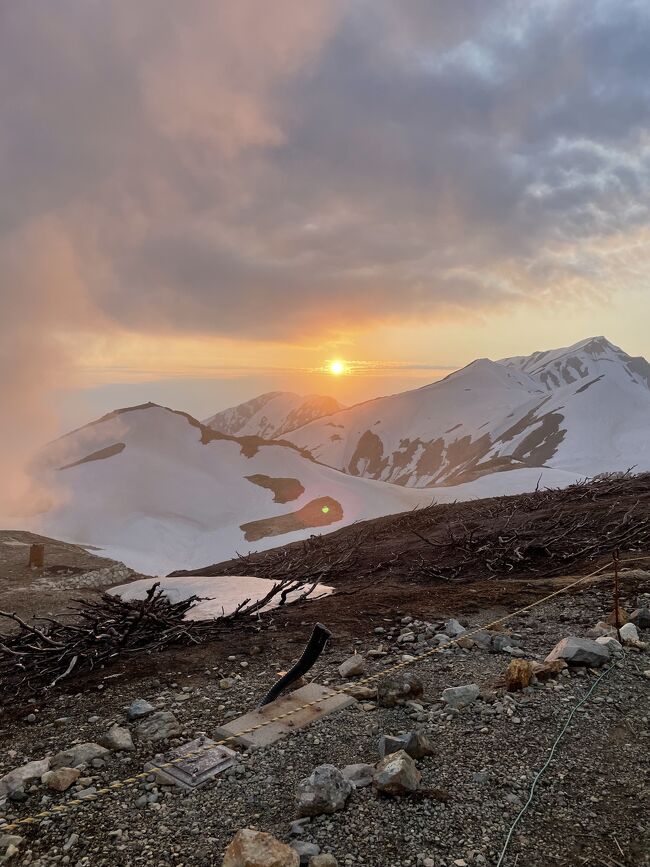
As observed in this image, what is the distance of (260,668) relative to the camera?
6.25m

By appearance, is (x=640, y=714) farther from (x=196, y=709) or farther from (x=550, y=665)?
(x=196, y=709)

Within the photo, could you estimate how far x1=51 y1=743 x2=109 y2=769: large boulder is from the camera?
4.24 meters

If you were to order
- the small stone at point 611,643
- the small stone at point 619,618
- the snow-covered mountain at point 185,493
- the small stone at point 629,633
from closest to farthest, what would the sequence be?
the small stone at point 611,643
the small stone at point 629,633
the small stone at point 619,618
the snow-covered mountain at point 185,493

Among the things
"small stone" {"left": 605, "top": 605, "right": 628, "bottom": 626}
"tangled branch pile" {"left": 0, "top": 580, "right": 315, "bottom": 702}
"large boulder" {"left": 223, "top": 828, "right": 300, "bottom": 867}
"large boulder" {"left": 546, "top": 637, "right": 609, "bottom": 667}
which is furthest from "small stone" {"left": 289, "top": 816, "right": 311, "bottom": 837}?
"small stone" {"left": 605, "top": 605, "right": 628, "bottom": 626}

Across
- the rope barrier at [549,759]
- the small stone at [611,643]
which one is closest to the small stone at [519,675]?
the rope barrier at [549,759]

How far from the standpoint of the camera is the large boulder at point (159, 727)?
4684 mm

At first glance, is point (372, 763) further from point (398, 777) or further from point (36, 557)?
point (36, 557)

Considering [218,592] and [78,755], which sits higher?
[78,755]

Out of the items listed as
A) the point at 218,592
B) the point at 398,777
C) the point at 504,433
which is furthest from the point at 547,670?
the point at 504,433

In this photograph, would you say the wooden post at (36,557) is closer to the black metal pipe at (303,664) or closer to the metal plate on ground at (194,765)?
the black metal pipe at (303,664)

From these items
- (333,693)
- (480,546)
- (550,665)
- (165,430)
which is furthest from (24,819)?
(165,430)

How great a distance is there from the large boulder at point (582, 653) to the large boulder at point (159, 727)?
372cm

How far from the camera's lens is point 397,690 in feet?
16.8

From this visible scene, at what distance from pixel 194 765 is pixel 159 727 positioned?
789 millimetres
